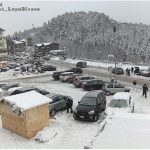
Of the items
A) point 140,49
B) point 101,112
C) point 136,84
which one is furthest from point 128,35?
point 101,112

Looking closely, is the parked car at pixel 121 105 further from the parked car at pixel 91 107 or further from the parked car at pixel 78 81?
the parked car at pixel 78 81

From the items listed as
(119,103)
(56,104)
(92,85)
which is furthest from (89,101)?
(92,85)

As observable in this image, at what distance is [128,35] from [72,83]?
410 feet

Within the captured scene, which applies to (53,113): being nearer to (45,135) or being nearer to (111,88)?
(45,135)

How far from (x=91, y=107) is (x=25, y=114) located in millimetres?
5527

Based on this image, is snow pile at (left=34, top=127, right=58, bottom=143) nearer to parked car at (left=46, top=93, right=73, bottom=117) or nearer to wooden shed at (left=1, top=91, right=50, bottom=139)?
wooden shed at (left=1, top=91, right=50, bottom=139)

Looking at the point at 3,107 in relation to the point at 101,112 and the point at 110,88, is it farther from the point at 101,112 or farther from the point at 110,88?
the point at 110,88

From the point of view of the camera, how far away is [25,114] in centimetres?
2031

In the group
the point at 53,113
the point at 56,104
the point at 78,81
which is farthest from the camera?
the point at 78,81

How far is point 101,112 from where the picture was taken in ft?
82.1

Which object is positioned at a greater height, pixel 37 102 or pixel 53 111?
pixel 37 102

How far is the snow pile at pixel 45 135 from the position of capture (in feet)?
65.3

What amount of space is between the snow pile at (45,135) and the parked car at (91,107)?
301 cm

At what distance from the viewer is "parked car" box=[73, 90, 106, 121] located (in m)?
23.4
